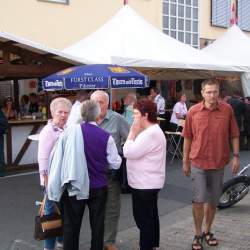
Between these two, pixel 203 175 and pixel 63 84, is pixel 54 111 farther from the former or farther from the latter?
pixel 63 84

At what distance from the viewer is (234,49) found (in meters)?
16.5

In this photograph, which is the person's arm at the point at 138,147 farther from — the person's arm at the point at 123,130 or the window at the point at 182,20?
the window at the point at 182,20

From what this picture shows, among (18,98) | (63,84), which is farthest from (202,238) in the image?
(18,98)

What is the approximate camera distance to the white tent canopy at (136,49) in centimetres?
1134

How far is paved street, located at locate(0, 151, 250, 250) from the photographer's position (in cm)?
555

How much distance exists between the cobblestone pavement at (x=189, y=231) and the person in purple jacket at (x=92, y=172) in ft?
3.87

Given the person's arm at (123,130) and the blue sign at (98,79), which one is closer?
the person's arm at (123,130)

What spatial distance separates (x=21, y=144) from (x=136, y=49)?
11.9 feet

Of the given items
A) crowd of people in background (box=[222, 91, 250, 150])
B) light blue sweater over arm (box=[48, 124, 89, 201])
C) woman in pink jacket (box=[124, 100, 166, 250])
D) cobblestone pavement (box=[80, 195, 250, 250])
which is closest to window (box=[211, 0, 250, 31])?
→ crowd of people in background (box=[222, 91, 250, 150])

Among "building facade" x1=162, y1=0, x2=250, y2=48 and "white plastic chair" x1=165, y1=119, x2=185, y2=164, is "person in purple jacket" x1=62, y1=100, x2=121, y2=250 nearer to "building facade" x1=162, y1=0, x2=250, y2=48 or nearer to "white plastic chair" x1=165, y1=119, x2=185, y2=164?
"white plastic chair" x1=165, y1=119, x2=185, y2=164

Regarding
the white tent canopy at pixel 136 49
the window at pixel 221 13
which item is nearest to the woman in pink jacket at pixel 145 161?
the white tent canopy at pixel 136 49

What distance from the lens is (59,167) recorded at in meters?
4.18

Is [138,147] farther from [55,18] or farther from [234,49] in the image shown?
[234,49]

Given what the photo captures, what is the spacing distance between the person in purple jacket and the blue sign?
4.64 m
